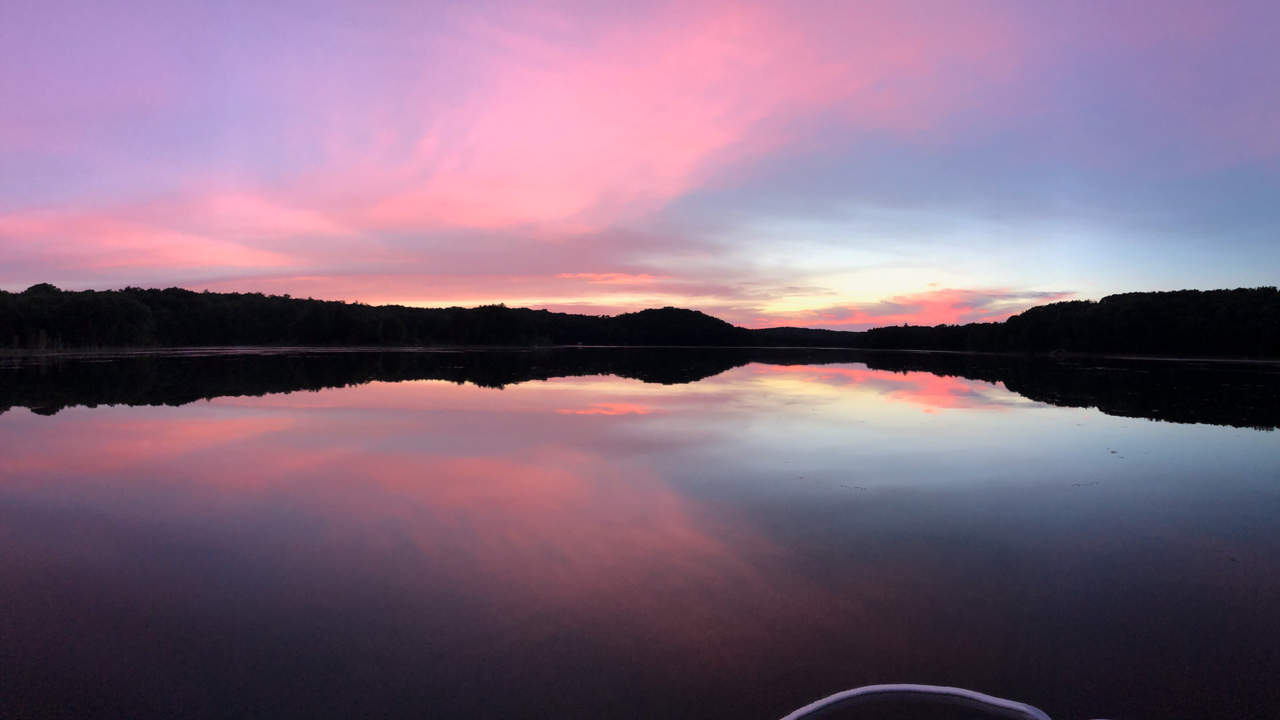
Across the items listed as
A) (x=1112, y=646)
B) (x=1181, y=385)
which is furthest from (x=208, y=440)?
(x=1181, y=385)

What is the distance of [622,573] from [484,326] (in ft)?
338

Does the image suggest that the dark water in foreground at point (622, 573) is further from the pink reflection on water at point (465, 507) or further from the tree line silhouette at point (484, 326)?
the tree line silhouette at point (484, 326)

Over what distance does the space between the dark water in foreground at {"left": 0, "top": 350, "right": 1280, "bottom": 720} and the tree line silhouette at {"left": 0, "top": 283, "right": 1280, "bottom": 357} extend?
162ft

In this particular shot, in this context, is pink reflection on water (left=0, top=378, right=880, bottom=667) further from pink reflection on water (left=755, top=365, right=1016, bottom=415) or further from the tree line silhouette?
the tree line silhouette

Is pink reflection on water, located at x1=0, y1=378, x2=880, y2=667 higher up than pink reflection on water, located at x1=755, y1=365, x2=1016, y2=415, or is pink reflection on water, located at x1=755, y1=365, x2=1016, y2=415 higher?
pink reflection on water, located at x1=755, y1=365, x2=1016, y2=415

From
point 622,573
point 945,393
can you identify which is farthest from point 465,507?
point 945,393

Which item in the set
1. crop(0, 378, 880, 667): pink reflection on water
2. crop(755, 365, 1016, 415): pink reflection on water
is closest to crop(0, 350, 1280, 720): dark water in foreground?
crop(0, 378, 880, 667): pink reflection on water

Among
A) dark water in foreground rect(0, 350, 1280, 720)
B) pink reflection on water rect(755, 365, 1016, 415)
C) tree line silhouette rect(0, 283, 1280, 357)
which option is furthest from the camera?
tree line silhouette rect(0, 283, 1280, 357)

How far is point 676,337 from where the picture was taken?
484 feet

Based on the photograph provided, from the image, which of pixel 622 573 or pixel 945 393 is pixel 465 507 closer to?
pixel 622 573

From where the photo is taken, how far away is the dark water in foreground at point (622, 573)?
3555mm

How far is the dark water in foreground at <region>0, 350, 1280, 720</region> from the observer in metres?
3.55

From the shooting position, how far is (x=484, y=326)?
10488cm

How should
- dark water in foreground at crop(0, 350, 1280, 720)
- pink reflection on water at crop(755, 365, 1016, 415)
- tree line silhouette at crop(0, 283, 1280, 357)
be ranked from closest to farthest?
dark water in foreground at crop(0, 350, 1280, 720)
pink reflection on water at crop(755, 365, 1016, 415)
tree line silhouette at crop(0, 283, 1280, 357)
